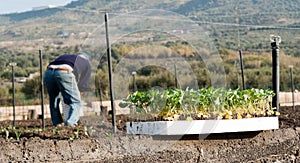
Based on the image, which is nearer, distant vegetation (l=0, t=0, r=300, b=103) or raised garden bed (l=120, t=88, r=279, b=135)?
raised garden bed (l=120, t=88, r=279, b=135)

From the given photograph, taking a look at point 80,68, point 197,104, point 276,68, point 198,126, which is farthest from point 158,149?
point 80,68

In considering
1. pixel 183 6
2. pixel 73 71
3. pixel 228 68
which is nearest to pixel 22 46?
pixel 183 6

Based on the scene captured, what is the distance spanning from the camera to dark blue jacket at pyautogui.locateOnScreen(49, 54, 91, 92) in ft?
33.3

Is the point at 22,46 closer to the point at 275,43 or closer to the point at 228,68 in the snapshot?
the point at 228,68

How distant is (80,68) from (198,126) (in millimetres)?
3966

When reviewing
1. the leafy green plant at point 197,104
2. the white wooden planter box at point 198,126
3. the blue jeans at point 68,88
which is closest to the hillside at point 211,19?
the blue jeans at point 68,88

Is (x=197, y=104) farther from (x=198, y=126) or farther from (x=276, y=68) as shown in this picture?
(x=276, y=68)

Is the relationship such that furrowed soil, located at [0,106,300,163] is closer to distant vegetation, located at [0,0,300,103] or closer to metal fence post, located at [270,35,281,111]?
metal fence post, located at [270,35,281,111]

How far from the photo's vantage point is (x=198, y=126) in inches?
275

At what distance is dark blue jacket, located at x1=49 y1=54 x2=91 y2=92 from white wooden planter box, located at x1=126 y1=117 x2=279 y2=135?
2.90 m

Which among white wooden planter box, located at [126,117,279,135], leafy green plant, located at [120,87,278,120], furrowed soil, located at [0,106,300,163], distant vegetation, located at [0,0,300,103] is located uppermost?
distant vegetation, located at [0,0,300,103]

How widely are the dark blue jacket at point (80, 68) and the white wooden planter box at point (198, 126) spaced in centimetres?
290

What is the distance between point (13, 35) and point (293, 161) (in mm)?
61040

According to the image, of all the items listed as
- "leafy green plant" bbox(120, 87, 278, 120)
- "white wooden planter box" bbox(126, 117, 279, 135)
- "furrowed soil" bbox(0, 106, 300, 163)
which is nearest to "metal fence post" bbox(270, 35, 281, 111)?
"leafy green plant" bbox(120, 87, 278, 120)
